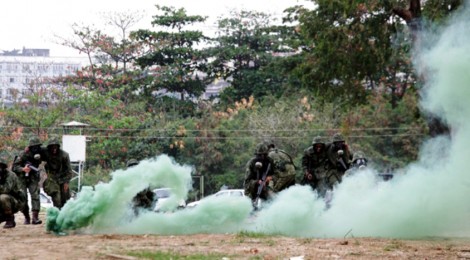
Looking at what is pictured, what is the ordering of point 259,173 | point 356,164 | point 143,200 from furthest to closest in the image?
point 356,164
point 259,173
point 143,200

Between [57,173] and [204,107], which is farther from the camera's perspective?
[204,107]

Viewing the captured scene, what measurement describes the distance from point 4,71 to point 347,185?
92.5 metres

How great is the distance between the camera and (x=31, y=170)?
16.2 m

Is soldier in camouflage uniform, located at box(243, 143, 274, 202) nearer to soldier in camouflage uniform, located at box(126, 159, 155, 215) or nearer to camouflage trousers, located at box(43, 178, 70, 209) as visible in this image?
soldier in camouflage uniform, located at box(126, 159, 155, 215)

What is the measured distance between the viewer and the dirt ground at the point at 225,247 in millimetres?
9883

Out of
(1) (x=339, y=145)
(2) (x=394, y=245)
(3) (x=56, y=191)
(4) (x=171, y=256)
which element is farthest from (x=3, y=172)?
(2) (x=394, y=245)

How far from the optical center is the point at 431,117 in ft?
59.4

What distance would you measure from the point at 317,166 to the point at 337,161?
420 mm

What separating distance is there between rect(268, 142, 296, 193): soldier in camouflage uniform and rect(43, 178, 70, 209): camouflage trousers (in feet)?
13.1

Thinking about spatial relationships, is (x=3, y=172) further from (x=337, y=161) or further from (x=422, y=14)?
(x=422, y=14)

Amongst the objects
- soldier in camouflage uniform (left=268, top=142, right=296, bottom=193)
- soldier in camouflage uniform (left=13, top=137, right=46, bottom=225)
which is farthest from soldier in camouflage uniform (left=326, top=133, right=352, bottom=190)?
soldier in camouflage uniform (left=13, top=137, right=46, bottom=225)

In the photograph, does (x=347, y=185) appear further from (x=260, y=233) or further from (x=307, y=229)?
(x=260, y=233)

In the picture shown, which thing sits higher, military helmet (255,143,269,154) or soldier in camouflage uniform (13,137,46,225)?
military helmet (255,143,269,154)

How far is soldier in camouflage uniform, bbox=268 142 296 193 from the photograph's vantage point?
1617cm
